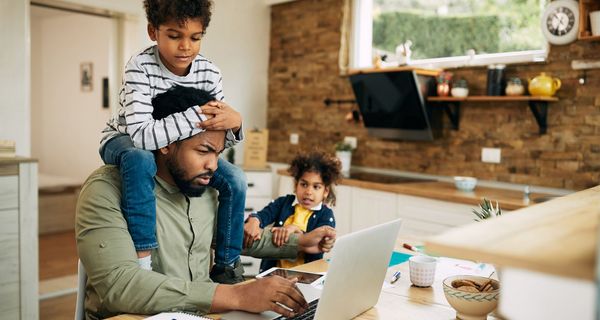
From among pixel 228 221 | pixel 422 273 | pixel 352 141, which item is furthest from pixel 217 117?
pixel 352 141

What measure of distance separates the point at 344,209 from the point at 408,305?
101 inches

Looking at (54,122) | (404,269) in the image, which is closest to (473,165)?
(404,269)

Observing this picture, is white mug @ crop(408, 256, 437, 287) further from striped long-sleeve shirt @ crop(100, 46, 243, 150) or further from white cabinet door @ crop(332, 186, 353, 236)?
white cabinet door @ crop(332, 186, 353, 236)

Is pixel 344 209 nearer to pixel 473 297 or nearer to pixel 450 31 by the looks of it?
pixel 450 31

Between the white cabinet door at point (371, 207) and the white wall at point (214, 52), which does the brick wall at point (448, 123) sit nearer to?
the white wall at point (214, 52)

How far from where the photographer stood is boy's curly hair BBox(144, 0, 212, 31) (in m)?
1.85

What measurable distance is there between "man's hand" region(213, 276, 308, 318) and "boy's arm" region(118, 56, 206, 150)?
20.3 inches

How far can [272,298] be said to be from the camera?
1.35 metres

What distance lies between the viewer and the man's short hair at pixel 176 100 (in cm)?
170

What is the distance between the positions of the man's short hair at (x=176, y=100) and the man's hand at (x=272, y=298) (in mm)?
625

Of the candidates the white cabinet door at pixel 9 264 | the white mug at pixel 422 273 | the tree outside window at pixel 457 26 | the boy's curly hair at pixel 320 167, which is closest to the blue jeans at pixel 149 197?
the white mug at pixel 422 273

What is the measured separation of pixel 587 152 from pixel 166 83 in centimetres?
267

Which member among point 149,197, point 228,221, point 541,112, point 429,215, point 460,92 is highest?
point 460,92

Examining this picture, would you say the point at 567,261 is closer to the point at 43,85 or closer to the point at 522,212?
the point at 522,212
